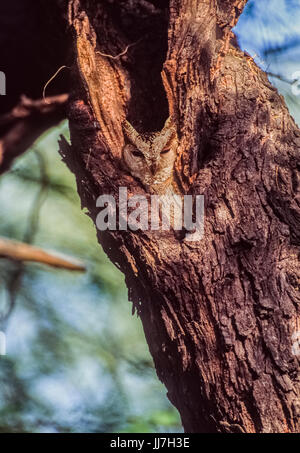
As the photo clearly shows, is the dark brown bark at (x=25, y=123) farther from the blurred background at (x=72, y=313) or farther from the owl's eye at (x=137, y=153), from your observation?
the owl's eye at (x=137, y=153)

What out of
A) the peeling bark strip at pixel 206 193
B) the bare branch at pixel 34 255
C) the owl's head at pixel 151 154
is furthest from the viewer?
the bare branch at pixel 34 255

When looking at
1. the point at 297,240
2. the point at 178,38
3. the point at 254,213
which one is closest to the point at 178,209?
the point at 254,213

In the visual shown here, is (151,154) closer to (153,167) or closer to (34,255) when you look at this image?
(153,167)

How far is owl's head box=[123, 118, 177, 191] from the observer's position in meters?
0.94

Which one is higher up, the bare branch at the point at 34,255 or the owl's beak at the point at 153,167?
the owl's beak at the point at 153,167

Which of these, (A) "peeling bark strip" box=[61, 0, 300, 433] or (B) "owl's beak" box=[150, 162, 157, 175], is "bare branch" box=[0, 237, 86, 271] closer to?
(A) "peeling bark strip" box=[61, 0, 300, 433]

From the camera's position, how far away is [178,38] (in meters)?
0.97

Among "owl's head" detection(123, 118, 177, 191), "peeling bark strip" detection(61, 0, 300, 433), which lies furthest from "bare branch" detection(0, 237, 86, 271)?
"owl's head" detection(123, 118, 177, 191)

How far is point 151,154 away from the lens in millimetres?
950

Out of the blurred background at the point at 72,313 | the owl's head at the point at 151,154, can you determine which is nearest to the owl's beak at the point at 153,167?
the owl's head at the point at 151,154

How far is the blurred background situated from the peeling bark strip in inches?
2.3

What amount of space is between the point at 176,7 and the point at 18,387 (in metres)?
1.06

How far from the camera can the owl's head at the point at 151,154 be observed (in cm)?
94

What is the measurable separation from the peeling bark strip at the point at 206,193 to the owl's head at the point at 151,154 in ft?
0.08
